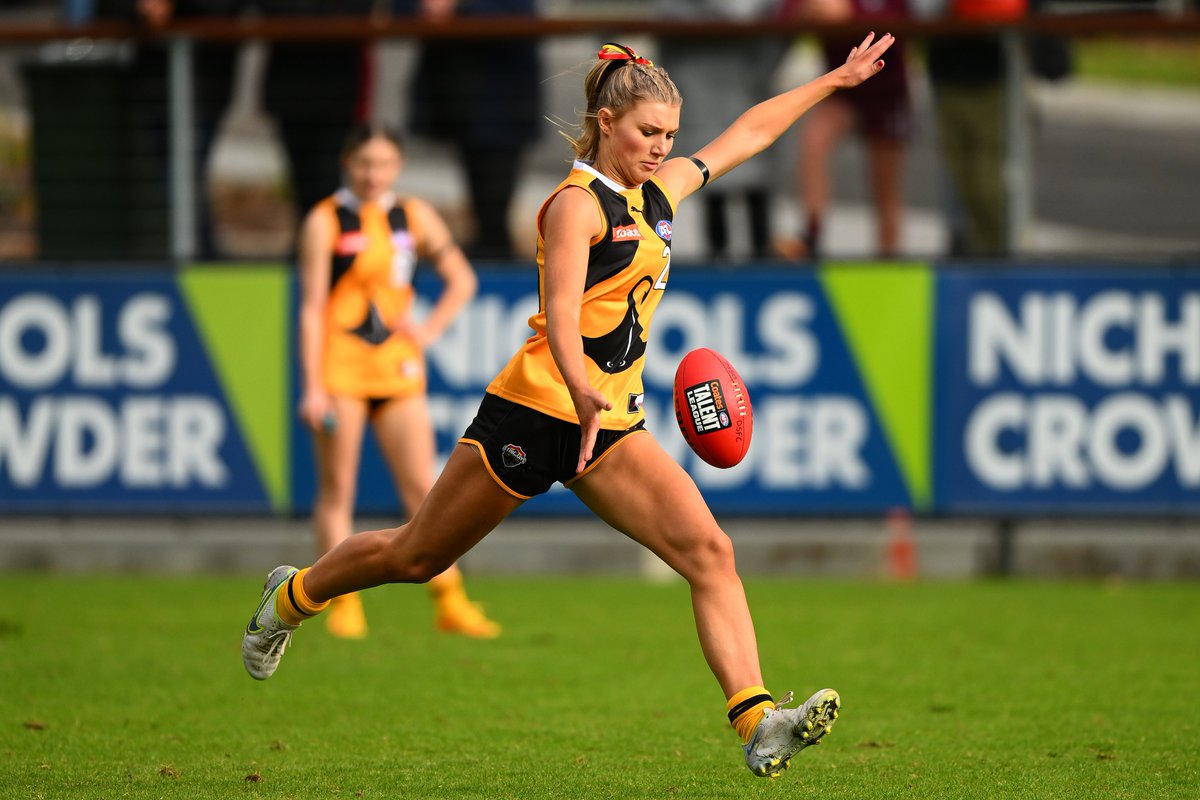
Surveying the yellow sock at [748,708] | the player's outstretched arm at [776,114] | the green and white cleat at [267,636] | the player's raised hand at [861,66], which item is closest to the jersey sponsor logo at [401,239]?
the green and white cleat at [267,636]

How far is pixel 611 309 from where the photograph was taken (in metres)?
Result: 5.79

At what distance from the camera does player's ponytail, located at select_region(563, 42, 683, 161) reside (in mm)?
5711

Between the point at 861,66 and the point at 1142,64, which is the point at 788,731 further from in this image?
the point at 1142,64

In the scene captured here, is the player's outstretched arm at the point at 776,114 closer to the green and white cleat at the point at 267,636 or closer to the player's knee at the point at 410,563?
the player's knee at the point at 410,563

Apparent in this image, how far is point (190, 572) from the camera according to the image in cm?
1223

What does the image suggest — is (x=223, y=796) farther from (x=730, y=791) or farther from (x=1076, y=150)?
(x=1076, y=150)

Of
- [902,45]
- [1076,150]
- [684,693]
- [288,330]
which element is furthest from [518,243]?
[684,693]

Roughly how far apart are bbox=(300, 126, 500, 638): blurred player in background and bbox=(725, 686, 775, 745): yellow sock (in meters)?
3.95

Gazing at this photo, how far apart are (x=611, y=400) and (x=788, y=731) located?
3.83ft

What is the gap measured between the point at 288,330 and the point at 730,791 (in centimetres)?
668

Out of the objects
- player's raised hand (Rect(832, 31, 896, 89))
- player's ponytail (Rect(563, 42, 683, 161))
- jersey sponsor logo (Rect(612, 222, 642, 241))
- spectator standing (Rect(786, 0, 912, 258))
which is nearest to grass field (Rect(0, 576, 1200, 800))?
jersey sponsor logo (Rect(612, 222, 642, 241))

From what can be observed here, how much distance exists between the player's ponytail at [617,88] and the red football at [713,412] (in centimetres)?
78

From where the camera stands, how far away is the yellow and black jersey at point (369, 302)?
31.0 ft

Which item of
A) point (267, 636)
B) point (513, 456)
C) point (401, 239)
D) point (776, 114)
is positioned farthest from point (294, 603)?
point (401, 239)
